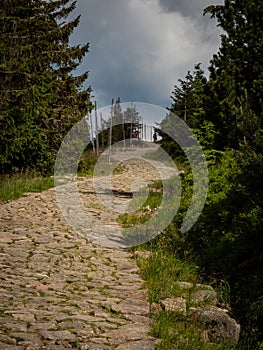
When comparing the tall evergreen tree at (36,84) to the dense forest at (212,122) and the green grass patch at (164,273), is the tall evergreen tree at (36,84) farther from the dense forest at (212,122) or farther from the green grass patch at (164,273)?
the green grass patch at (164,273)

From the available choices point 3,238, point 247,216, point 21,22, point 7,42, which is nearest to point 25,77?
point 7,42

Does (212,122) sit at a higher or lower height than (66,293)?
higher

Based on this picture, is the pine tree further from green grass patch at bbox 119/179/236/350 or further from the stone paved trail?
the stone paved trail

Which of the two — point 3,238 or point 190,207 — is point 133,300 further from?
point 190,207

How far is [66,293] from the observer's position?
16.7ft

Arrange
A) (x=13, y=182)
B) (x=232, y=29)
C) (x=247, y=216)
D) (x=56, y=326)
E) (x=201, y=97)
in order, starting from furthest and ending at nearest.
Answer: (x=13, y=182)
(x=201, y=97)
(x=232, y=29)
(x=247, y=216)
(x=56, y=326)

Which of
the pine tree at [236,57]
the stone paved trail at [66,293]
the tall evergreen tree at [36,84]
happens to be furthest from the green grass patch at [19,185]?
the pine tree at [236,57]

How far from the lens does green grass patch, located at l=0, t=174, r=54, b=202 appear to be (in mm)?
13408

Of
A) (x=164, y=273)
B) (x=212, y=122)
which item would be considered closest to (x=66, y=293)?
(x=164, y=273)

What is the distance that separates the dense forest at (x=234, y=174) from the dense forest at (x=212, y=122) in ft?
0.06

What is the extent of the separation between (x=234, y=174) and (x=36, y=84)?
476 inches

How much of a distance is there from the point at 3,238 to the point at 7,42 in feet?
33.6

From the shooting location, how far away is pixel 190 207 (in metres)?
9.26

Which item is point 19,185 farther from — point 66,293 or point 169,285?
point 169,285
